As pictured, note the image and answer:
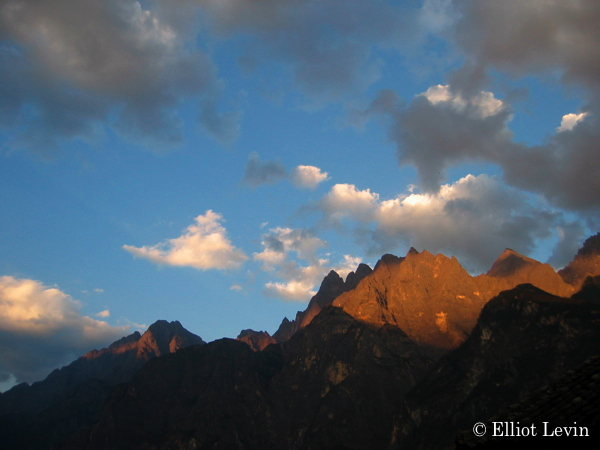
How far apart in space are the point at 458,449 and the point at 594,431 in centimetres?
591

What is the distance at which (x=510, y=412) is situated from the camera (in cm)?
2558

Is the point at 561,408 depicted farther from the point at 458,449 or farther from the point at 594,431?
the point at 458,449

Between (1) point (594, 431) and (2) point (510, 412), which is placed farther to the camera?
(2) point (510, 412)

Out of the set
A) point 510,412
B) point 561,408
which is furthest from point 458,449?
point 561,408

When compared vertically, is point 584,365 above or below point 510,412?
above

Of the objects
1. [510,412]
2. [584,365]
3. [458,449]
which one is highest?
[584,365]

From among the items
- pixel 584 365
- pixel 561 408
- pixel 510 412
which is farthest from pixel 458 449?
pixel 584 365

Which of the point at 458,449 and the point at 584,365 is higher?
the point at 584,365

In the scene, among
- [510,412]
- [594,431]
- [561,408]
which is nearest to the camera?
[594,431]

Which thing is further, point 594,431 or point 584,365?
point 584,365

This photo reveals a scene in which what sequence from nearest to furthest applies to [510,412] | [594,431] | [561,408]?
1. [594,431]
2. [561,408]
3. [510,412]

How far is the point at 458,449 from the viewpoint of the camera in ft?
79.9

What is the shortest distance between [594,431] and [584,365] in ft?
17.9

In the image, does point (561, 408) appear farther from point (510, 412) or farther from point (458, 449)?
point (458, 449)
